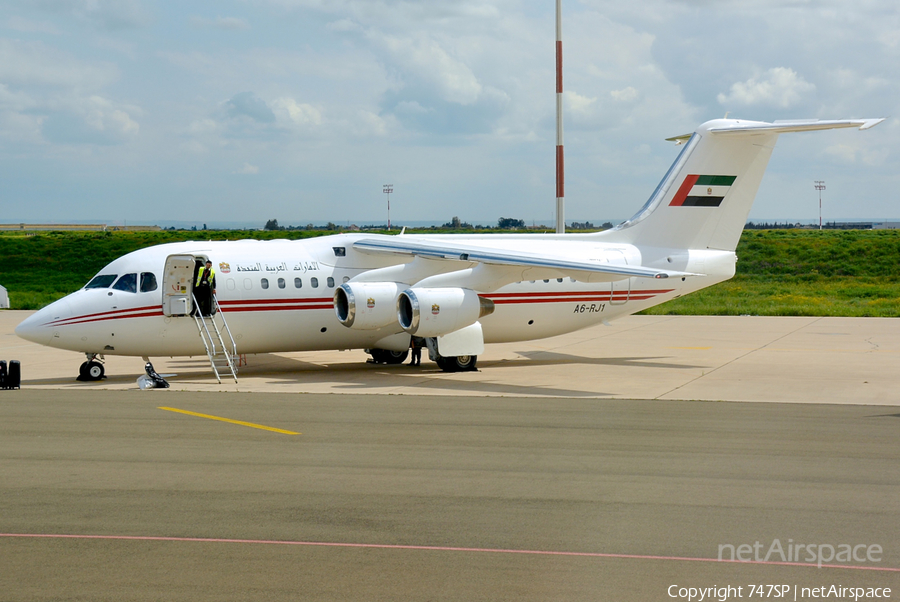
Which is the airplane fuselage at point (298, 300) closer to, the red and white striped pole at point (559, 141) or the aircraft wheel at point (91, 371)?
the aircraft wheel at point (91, 371)

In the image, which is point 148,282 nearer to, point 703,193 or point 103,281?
point 103,281

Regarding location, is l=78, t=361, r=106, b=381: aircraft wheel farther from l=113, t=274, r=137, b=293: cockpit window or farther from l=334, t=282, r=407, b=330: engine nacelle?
l=334, t=282, r=407, b=330: engine nacelle

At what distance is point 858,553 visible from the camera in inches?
340

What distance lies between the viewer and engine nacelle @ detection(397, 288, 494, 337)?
21.2m

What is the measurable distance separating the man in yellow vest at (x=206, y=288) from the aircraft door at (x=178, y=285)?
0.19 m

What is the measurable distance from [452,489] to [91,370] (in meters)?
13.5

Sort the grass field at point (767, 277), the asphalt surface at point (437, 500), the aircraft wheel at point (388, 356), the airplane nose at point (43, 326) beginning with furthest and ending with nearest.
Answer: the grass field at point (767, 277) → the aircraft wheel at point (388, 356) → the airplane nose at point (43, 326) → the asphalt surface at point (437, 500)

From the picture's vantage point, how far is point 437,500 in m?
10.6

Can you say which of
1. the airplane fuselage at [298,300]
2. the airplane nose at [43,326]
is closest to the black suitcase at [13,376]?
the airplane nose at [43,326]

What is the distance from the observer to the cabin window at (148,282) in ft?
69.3

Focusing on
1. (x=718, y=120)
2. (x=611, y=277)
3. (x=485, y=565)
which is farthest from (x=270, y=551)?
(x=718, y=120)

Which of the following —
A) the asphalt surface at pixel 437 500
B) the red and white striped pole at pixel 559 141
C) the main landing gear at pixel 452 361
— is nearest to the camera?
the asphalt surface at pixel 437 500

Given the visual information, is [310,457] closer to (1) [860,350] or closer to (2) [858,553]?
(2) [858,553]

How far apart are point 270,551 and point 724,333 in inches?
995
